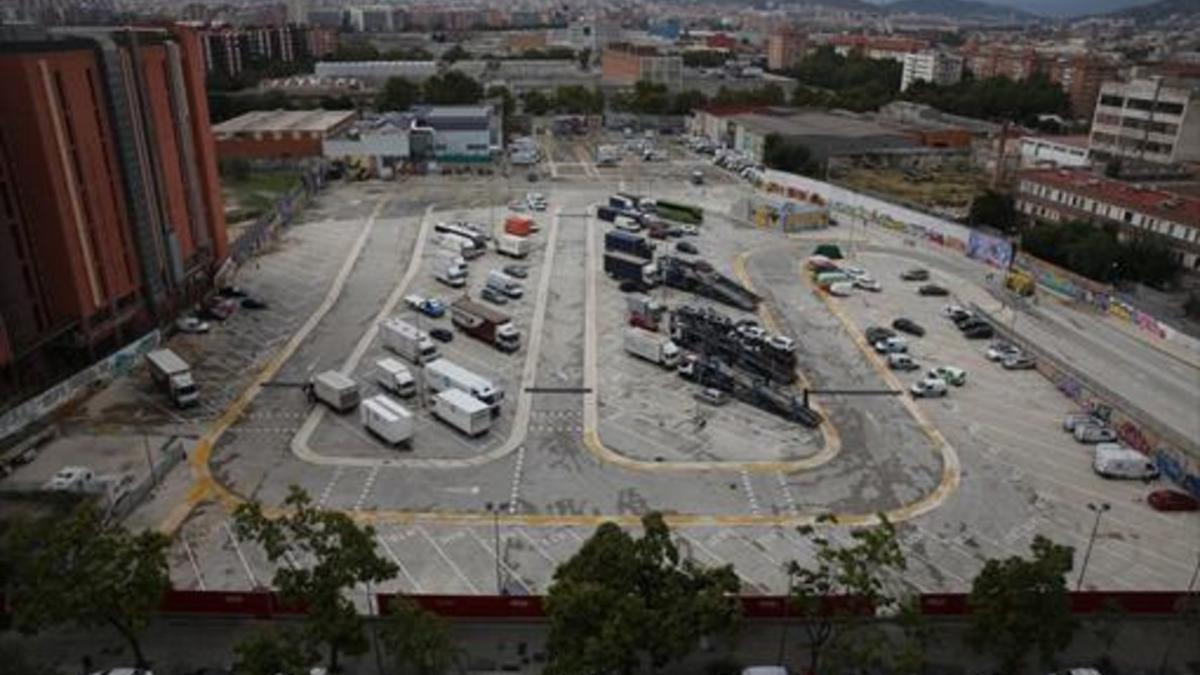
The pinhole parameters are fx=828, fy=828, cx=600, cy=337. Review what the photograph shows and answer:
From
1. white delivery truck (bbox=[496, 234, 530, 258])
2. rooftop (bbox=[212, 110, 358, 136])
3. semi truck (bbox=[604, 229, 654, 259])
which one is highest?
rooftop (bbox=[212, 110, 358, 136])

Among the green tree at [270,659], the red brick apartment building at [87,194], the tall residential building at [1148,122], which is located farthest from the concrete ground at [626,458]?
the tall residential building at [1148,122]

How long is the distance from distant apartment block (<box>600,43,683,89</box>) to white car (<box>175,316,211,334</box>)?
408 feet

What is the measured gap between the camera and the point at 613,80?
180500 millimetres

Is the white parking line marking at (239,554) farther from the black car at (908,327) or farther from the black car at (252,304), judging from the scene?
the black car at (908,327)

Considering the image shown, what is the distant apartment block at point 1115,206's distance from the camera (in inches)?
2606

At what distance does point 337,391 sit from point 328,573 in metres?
18.9

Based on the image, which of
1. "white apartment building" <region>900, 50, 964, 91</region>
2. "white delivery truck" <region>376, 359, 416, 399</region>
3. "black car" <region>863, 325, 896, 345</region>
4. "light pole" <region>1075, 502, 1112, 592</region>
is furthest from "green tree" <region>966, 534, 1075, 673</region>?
"white apartment building" <region>900, 50, 964, 91</region>

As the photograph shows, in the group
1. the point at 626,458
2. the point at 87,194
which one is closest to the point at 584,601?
the point at 626,458

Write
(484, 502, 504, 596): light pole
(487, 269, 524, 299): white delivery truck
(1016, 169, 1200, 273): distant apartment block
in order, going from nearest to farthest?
(484, 502, 504, 596): light pole → (487, 269, 524, 299): white delivery truck → (1016, 169, 1200, 273): distant apartment block

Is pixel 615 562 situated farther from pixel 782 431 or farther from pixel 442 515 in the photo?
pixel 782 431

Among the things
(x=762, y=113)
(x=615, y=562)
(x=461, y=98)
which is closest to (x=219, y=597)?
(x=615, y=562)

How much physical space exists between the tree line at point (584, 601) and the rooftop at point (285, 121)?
88746 mm

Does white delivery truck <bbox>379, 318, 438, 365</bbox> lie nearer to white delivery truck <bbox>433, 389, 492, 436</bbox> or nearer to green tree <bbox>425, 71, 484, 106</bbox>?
white delivery truck <bbox>433, 389, 492, 436</bbox>

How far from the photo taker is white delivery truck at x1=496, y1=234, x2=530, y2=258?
6794 cm
